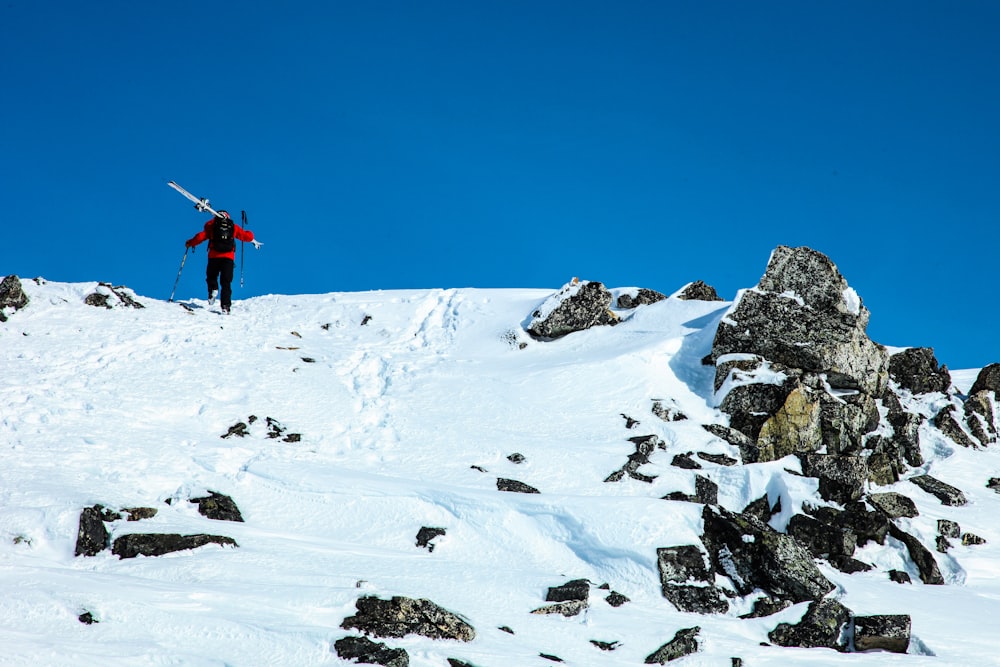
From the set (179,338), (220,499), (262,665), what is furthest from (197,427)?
Result: (262,665)

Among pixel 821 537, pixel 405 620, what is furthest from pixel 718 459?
pixel 405 620

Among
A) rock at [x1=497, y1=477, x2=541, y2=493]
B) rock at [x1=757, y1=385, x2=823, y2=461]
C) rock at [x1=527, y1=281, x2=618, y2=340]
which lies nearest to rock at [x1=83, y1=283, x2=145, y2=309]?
rock at [x1=527, y1=281, x2=618, y2=340]

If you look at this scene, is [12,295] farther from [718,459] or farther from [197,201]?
[718,459]

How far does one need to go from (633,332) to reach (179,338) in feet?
41.4

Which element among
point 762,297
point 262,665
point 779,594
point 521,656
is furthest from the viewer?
point 762,297

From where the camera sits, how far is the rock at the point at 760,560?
9.73 meters

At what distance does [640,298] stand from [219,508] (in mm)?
16327

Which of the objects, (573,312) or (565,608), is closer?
(565,608)

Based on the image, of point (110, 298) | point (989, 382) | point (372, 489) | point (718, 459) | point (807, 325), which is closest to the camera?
point (372, 489)

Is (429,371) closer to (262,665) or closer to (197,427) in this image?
(197,427)

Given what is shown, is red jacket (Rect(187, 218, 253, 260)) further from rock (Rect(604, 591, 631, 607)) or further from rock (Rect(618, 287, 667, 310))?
rock (Rect(604, 591, 631, 607))

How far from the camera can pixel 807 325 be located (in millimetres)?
17875

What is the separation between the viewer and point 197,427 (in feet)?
A: 45.3

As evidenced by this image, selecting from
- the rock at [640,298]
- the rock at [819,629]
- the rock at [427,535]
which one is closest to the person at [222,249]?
the rock at [640,298]
